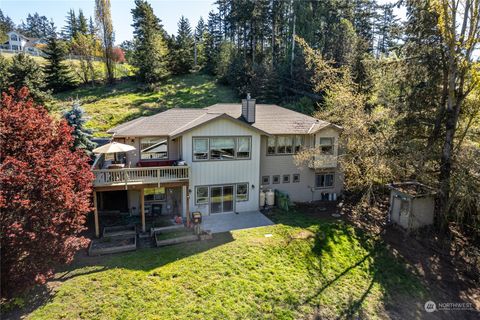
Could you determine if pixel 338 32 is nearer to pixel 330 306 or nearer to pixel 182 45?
pixel 182 45

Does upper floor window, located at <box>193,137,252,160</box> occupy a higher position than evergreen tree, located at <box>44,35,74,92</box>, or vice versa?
evergreen tree, located at <box>44,35,74,92</box>

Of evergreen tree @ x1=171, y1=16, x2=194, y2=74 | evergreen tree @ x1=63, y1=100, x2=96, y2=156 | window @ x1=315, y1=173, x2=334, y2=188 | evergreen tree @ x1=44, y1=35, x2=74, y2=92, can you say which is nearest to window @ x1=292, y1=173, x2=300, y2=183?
window @ x1=315, y1=173, x2=334, y2=188

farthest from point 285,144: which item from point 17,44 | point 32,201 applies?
point 17,44

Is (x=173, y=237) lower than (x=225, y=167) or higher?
lower

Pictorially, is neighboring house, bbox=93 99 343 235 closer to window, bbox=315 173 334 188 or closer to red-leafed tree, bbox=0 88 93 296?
window, bbox=315 173 334 188

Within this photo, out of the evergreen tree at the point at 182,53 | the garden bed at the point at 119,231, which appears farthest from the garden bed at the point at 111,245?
the evergreen tree at the point at 182,53

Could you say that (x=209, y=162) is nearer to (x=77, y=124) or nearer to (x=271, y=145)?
(x=271, y=145)

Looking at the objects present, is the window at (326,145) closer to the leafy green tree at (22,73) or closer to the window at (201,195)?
the window at (201,195)
